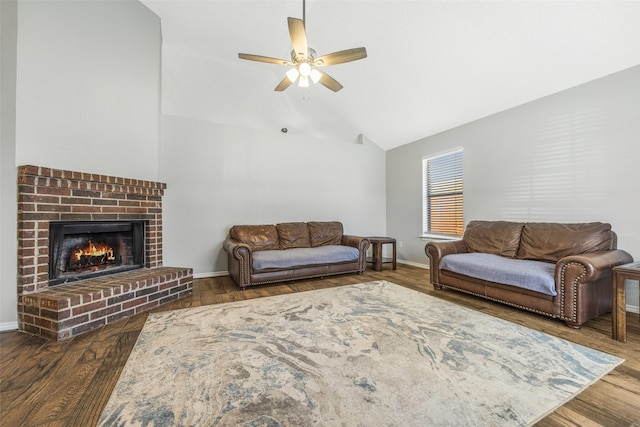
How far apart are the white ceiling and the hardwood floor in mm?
2763

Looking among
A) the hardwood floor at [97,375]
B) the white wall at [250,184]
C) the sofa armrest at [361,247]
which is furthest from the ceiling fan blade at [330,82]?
the hardwood floor at [97,375]

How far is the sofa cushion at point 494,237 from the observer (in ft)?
11.1

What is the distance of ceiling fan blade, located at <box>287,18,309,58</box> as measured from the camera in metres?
2.18

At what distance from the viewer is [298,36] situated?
2.33m

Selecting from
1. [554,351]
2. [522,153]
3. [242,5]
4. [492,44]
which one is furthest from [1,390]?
[522,153]

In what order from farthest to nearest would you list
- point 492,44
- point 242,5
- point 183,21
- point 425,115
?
point 425,115 < point 183,21 < point 242,5 < point 492,44

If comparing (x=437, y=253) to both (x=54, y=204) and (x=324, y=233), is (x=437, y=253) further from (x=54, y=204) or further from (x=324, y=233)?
(x=54, y=204)

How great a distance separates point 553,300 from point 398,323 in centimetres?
148

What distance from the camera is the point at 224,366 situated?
1.73 metres

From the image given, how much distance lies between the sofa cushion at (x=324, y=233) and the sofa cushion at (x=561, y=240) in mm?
2811

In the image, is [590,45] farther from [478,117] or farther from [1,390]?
[1,390]

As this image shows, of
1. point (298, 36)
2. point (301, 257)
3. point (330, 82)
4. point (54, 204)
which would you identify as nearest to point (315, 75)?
point (330, 82)

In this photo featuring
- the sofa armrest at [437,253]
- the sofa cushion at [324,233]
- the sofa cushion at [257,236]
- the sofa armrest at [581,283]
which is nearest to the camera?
the sofa armrest at [581,283]

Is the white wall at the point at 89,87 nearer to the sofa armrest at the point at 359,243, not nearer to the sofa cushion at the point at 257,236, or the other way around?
the sofa cushion at the point at 257,236
